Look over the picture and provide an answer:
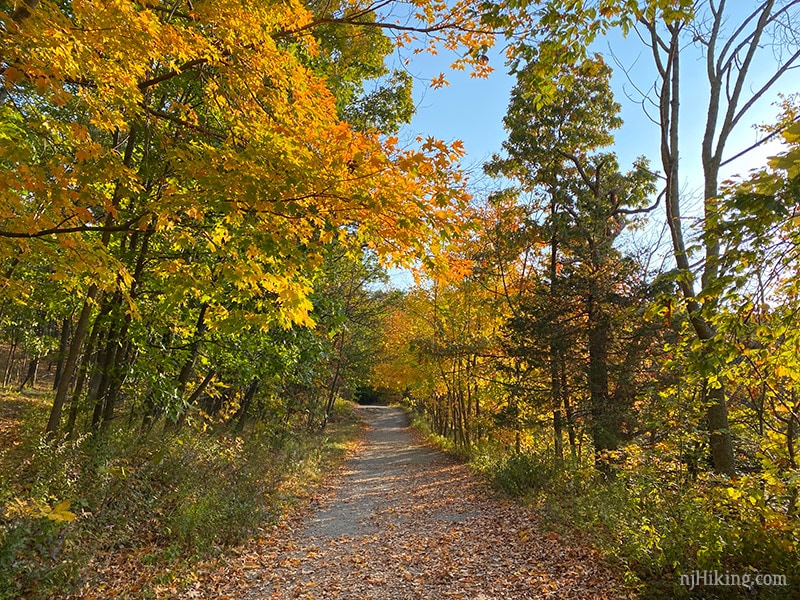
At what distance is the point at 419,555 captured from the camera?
647 centimetres

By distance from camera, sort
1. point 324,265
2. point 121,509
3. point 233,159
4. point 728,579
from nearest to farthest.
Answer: point 233,159 → point 728,579 → point 121,509 → point 324,265

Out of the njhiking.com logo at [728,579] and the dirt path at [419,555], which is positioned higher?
the njhiking.com logo at [728,579]

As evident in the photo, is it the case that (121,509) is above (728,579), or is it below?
below

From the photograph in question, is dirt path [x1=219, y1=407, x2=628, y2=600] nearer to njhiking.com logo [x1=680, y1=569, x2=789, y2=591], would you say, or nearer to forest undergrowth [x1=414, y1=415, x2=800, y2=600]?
forest undergrowth [x1=414, y1=415, x2=800, y2=600]

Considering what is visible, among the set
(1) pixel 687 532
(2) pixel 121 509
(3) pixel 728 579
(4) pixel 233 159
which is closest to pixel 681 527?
(1) pixel 687 532

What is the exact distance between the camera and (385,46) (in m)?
7.09

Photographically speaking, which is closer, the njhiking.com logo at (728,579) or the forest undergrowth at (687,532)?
the njhiking.com logo at (728,579)

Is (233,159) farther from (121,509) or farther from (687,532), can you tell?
(687,532)

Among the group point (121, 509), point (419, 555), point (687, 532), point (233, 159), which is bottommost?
point (419, 555)

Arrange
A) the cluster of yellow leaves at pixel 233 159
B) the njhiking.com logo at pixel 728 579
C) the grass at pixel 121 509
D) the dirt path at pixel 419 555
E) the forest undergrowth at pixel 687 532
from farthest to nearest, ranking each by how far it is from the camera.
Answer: the dirt path at pixel 419 555, the grass at pixel 121 509, the forest undergrowth at pixel 687 532, the njhiking.com logo at pixel 728 579, the cluster of yellow leaves at pixel 233 159

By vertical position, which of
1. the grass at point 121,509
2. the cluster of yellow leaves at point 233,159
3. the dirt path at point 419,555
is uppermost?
the cluster of yellow leaves at point 233,159

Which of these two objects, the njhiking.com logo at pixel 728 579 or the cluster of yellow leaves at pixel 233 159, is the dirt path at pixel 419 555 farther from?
the cluster of yellow leaves at pixel 233 159

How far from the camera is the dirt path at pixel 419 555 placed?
207 inches

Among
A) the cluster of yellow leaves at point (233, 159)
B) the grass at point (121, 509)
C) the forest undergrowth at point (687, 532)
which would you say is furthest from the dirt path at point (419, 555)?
the cluster of yellow leaves at point (233, 159)
